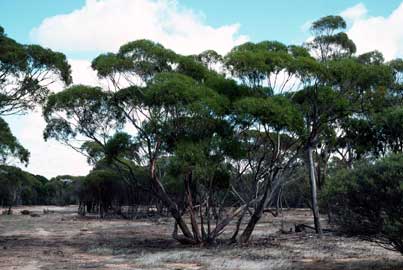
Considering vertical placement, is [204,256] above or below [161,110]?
below

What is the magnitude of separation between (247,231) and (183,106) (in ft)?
22.2

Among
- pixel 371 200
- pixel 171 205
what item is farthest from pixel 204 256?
pixel 371 200

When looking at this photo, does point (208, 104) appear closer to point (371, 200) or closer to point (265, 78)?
point (265, 78)

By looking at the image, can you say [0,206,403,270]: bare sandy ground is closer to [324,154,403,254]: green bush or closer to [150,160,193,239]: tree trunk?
[150,160,193,239]: tree trunk

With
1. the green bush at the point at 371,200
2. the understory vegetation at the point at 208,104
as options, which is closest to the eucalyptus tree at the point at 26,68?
the understory vegetation at the point at 208,104

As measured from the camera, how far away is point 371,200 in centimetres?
1158

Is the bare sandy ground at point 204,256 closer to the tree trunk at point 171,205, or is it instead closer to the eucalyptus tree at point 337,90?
the tree trunk at point 171,205

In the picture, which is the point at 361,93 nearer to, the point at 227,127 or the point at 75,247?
the point at 227,127

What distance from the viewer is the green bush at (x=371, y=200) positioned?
36.3ft

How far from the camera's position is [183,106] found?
18.9 m

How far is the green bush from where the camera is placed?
11.1 meters

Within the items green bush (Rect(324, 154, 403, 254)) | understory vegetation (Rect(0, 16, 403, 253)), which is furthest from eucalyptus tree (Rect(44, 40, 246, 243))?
green bush (Rect(324, 154, 403, 254))

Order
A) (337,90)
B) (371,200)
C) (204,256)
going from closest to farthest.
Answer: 1. (371,200)
2. (204,256)
3. (337,90)

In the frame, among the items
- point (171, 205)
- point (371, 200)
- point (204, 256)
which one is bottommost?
point (204, 256)
